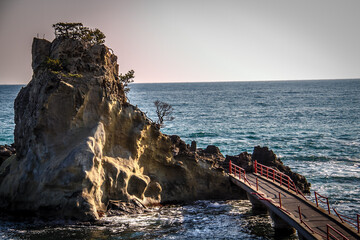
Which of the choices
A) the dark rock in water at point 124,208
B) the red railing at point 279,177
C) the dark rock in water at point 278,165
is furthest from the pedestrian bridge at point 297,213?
the dark rock in water at point 124,208

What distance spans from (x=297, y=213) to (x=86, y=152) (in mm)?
12942

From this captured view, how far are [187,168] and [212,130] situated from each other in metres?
39.3

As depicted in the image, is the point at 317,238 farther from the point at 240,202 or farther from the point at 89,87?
the point at 89,87

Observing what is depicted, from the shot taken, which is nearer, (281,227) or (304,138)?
(281,227)

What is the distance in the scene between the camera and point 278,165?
34062 mm

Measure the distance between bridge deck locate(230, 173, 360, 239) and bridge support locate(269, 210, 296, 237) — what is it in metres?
0.87

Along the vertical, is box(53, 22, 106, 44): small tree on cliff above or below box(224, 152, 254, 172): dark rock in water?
above

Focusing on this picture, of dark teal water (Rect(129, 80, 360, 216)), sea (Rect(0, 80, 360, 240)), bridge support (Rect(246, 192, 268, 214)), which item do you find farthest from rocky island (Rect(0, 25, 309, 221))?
dark teal water (Rect(129, 80, 360, 216))

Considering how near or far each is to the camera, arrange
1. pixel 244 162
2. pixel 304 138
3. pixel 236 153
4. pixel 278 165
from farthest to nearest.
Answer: pixel 304 138, pixel 236 153, pixel 278 165, pixel 244 162

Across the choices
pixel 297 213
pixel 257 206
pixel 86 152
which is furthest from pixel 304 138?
pixel 86 152

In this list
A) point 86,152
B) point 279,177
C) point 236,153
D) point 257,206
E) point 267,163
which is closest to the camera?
point 86,152

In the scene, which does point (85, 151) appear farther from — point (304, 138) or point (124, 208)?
point (304, 138)

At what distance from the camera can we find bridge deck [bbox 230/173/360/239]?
1989 centimetres

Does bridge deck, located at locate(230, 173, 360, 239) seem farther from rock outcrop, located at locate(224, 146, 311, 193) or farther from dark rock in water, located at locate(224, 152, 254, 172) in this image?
rock outcrop, located at locate(224, 146, 311, 193)
